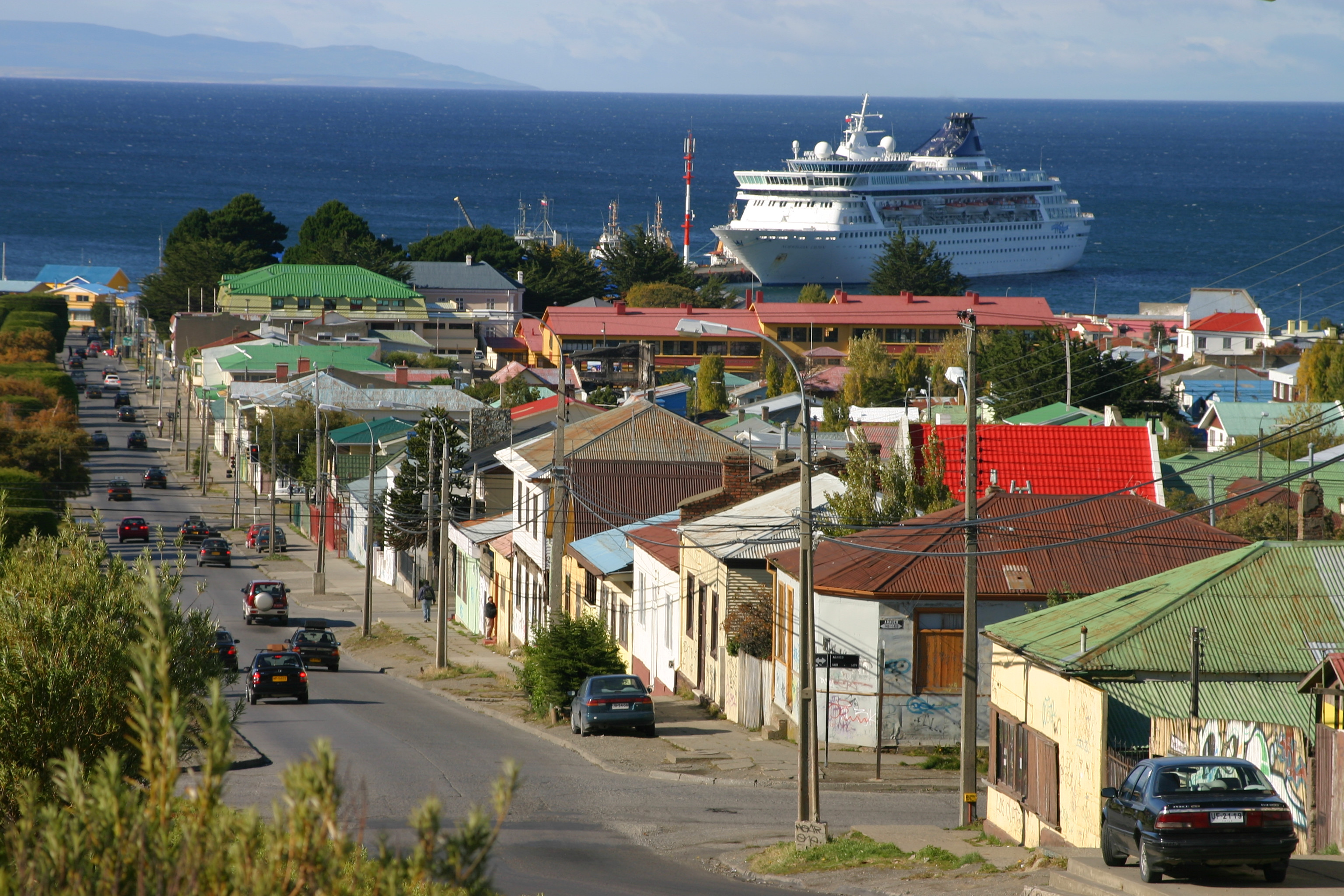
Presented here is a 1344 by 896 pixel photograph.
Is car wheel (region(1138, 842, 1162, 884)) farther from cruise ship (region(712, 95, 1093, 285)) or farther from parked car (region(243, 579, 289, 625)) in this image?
cruise ship (region(712, 95, 1093, 285))

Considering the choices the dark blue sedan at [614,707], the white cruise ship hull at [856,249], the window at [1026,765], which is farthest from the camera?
the white cruise ship hull at [856,249]

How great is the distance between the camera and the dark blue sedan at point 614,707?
27.8 m

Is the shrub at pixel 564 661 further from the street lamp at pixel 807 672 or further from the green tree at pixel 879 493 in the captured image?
the street lamp at pixel 807 672

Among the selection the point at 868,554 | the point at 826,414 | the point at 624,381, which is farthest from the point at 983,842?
the point at 624,381

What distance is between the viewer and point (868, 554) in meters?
26.0

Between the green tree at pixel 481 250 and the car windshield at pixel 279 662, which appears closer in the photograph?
the car windshield at pixel 279 662

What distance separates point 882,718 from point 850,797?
2.45m

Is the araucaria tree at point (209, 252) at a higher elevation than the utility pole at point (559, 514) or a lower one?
higher

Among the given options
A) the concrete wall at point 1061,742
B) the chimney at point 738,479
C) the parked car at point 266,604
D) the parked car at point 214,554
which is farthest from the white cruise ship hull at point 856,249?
the concrete wall at point 1061,742

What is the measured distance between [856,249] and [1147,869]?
155328mm

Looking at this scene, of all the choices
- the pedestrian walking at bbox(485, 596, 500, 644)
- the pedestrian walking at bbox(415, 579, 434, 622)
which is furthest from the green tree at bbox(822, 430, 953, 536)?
the pedestrian walking at bbox(415, 579, 434, 622)

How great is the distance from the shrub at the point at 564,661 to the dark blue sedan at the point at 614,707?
5.42 ft

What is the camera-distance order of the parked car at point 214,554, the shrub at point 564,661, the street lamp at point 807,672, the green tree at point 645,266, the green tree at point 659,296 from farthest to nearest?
the green tree at point 645,266 < the green tree at point 659,296 < the parked car at point 214,554 < the shrub at point 564,661 < the street lamp at point 807,672

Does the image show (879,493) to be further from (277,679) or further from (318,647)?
(318,647)
